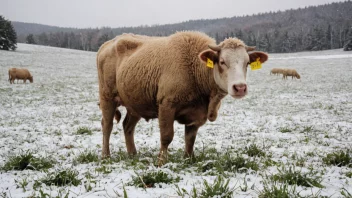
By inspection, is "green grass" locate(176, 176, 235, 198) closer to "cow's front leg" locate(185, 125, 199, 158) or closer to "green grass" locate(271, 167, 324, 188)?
"green grass" locate(271, 167, 324, 188)

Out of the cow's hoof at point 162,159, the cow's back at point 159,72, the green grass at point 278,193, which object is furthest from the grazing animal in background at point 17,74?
the green grass at point 278,193

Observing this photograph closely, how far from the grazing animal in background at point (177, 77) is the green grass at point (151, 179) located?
3.59 feet

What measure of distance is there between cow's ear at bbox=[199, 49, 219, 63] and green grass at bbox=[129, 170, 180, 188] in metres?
2.03

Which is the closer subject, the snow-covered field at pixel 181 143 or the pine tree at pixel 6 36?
the snow-covered field at pixel 181 143

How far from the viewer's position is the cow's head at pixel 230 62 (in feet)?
13.8

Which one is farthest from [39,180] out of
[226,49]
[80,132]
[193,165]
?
[80,132]

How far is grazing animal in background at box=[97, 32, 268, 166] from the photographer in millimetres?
4531

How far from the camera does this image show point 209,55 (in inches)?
181

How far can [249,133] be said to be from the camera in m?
8.03

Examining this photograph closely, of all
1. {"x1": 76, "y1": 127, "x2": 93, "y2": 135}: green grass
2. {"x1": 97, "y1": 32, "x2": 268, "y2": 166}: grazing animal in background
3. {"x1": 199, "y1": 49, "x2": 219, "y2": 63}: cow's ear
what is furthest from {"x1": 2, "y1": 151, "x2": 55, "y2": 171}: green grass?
{"x1": 76, "y1": 127, "x2": 93, "y2": 135}: green grass

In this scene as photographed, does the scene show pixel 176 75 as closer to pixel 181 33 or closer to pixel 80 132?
pixel 181 33

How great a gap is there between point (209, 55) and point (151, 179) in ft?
7.43

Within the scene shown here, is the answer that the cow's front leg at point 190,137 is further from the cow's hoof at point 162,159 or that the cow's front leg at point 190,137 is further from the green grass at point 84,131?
the green grass at point 84,131

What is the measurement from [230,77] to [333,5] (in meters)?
230
